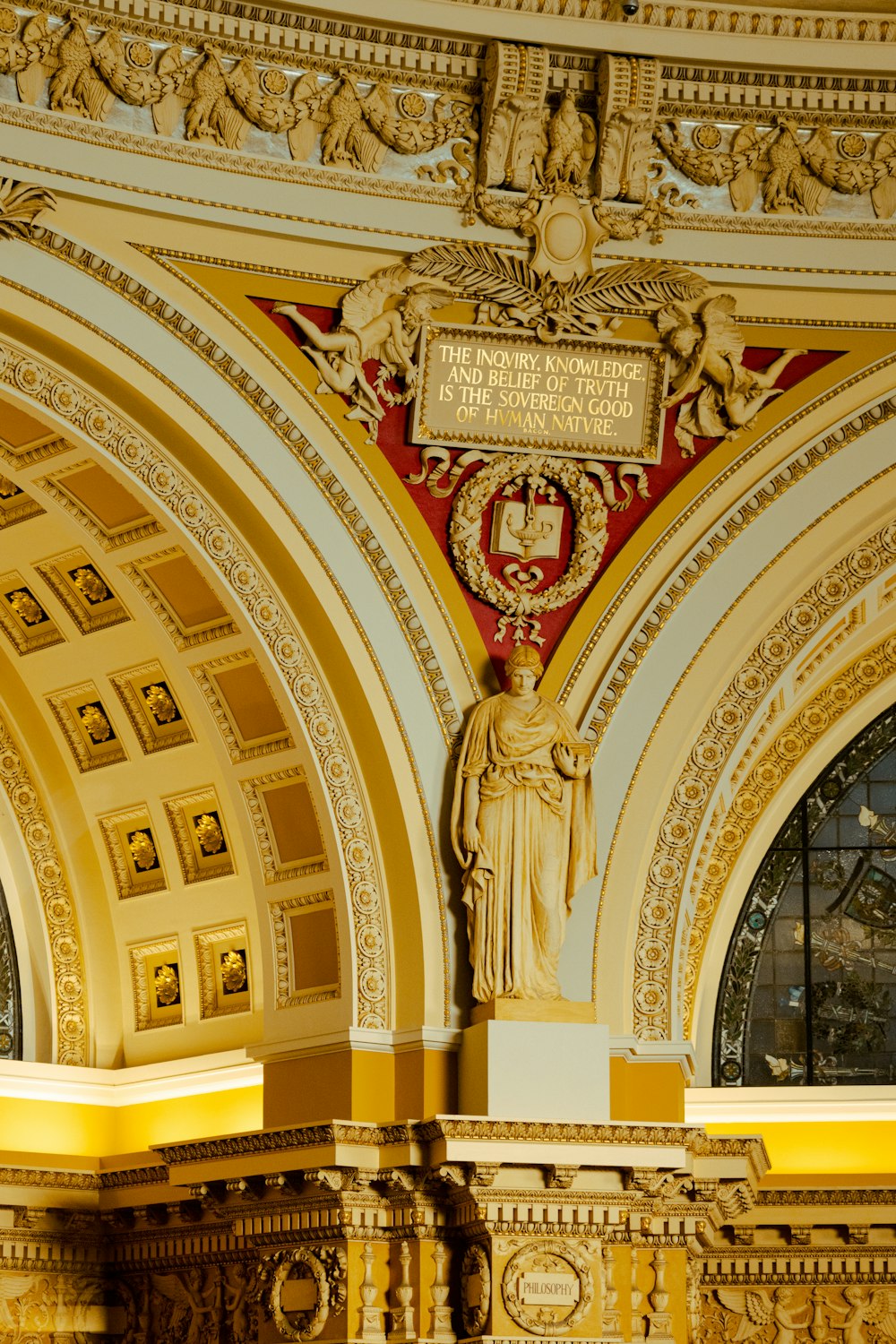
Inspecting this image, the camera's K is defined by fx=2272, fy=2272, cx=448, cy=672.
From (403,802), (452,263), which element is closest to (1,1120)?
(403,802)

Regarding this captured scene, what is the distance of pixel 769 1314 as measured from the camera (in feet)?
48.1

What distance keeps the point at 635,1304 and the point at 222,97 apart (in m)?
7.39

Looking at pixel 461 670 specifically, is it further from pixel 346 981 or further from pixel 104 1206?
pixel 104 1206

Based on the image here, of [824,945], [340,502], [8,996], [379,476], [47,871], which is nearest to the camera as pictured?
[340,502]

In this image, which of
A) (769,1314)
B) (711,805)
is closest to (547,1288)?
(769,1314)

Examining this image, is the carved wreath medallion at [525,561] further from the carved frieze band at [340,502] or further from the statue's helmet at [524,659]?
the carved frieze band at [340,502]

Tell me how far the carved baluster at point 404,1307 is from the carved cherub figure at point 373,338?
186 inches

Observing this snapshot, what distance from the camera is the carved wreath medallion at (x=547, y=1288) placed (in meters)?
12.3

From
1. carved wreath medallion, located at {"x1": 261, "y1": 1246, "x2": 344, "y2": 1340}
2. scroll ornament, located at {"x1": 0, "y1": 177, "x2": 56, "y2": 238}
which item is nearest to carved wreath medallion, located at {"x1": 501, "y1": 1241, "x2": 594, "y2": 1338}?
carved wreath medallion, located at {"x1": 261, "y1": 1246, "x2": 344, "y2": 1340}

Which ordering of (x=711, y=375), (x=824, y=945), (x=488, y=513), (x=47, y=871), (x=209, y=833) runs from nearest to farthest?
(x=488, y=513) → (x=711, y=375) → (x=209, y=833) → (x=47, y=871) → (x=824, y=945)

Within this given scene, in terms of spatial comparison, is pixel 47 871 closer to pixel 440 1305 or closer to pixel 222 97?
pixel 440 1305

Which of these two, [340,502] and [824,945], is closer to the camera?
[340,502]

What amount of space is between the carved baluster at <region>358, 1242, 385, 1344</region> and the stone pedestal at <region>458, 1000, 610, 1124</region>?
0.98 meters

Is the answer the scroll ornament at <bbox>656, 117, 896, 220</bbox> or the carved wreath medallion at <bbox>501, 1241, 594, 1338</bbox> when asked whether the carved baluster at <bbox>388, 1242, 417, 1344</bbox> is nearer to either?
the carved wreath medallion at <bbox>501, 1241, 594, 1338</bbox>
